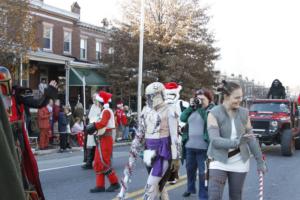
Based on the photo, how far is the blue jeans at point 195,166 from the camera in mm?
7688

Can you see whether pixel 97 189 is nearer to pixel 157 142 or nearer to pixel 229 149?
pixel 157 142

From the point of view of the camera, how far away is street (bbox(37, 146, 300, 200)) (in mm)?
8289

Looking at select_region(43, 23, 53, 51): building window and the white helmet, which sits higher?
select_region(43, 23, 53, 51): building window

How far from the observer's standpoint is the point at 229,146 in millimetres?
4910

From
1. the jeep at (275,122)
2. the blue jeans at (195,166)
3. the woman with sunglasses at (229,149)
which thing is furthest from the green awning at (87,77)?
the woman with sunglasses at (229,149)

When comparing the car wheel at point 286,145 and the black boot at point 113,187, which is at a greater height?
the car wheel at point 286,145

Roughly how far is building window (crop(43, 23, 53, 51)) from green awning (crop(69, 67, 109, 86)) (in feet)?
8.88

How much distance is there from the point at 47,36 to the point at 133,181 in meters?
21.6

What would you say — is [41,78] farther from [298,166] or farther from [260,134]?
[298,166]

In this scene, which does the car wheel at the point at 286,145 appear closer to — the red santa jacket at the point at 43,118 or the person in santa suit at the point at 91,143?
the person in santa suit at the point at 91,143

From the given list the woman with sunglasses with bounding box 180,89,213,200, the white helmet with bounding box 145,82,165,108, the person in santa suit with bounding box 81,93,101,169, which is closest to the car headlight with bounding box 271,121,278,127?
the person in santa suit with bounding box 81,93,101,169

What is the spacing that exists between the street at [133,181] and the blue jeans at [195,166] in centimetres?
29

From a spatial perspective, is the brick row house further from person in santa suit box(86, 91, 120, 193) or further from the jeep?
person in santa suit box(86, 91, 120, 193)

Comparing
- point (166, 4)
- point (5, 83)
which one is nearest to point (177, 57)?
point (166, 4)
